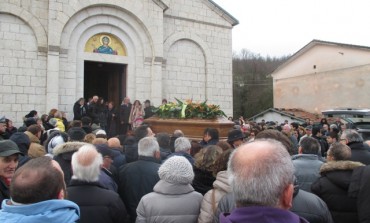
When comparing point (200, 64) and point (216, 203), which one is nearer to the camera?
point (216, 203)

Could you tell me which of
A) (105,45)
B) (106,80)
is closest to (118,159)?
(105,45)

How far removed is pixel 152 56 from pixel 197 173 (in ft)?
37.0

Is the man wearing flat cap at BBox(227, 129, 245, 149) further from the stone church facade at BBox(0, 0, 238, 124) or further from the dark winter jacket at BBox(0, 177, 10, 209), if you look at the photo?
the stone church facade at BBox(0, 0, 238, 124)

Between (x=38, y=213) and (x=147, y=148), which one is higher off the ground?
(x=147, y=148)

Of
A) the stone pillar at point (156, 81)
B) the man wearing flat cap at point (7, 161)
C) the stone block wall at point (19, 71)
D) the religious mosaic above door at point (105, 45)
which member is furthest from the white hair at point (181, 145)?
the religious mosaic above door at point (105, 45)

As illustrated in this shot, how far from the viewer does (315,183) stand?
13.2 feet

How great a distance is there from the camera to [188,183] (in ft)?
11.6

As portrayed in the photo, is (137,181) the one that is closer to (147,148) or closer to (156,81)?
(147,148)

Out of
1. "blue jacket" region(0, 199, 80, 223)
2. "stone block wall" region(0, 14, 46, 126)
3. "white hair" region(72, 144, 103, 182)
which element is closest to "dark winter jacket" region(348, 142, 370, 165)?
"white hair" region(72, 144, 103, 182)

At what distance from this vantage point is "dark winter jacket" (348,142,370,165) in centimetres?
551

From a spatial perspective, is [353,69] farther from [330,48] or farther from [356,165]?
[356,165]

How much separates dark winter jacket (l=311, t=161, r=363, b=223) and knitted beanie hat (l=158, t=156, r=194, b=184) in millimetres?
1555

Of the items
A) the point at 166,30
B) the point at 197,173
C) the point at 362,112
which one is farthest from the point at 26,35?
the point at 362,112

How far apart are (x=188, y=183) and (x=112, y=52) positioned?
38.2 feet
